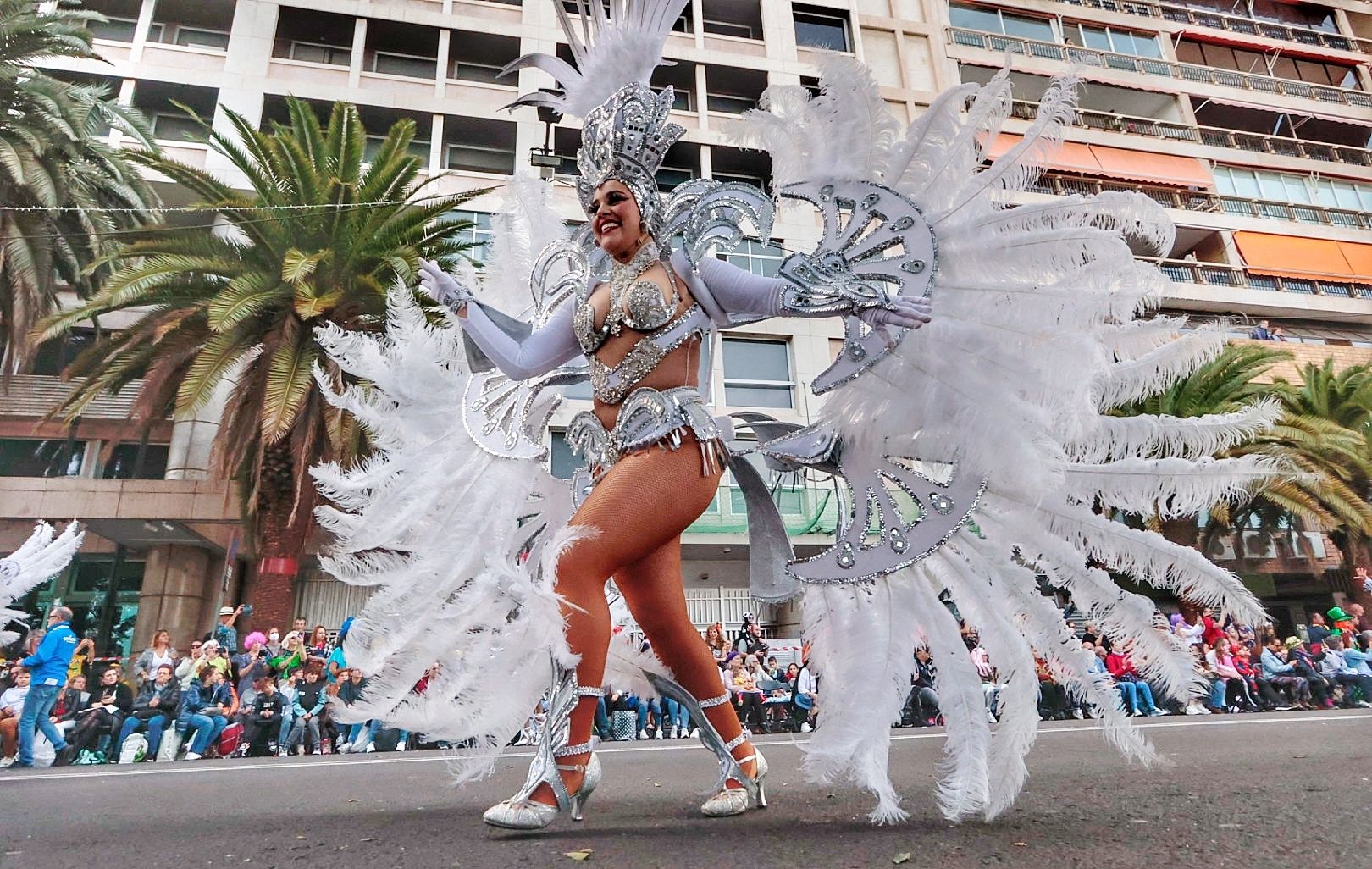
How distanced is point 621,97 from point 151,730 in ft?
25.6

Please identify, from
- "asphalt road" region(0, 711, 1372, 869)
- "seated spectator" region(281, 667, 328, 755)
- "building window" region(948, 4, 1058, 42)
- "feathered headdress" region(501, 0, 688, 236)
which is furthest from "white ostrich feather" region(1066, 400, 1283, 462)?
"building window" region(948, 4, 1058, 42)

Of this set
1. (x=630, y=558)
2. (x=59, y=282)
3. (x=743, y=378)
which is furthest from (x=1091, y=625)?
(x=59, y=282)

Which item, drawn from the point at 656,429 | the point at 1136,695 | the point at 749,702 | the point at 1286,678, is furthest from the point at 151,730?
the point at 1286,678

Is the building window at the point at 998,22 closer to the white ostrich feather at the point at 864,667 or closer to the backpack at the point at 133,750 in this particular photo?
the backpack at the point at 133,750

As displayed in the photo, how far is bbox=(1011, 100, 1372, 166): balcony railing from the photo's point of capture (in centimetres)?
2366

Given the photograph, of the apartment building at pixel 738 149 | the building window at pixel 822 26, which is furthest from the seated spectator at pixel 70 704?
the building window at pixel 822 26

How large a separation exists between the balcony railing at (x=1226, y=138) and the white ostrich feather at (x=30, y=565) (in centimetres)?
2515

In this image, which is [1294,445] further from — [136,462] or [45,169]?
[136,462]

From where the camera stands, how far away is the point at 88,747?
7387mm

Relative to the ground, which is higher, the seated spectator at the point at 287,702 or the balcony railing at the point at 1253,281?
the balcony railing at the point at 1253,281

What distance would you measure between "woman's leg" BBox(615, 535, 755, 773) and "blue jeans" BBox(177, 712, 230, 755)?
6.91 metres

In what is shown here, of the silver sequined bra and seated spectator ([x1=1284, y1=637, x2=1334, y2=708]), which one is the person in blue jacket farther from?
seated spectator ([x1=1284, y1=637, x2=1334, y2=708])

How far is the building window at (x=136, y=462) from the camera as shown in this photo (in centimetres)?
1617

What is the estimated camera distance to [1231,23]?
26562 mm
